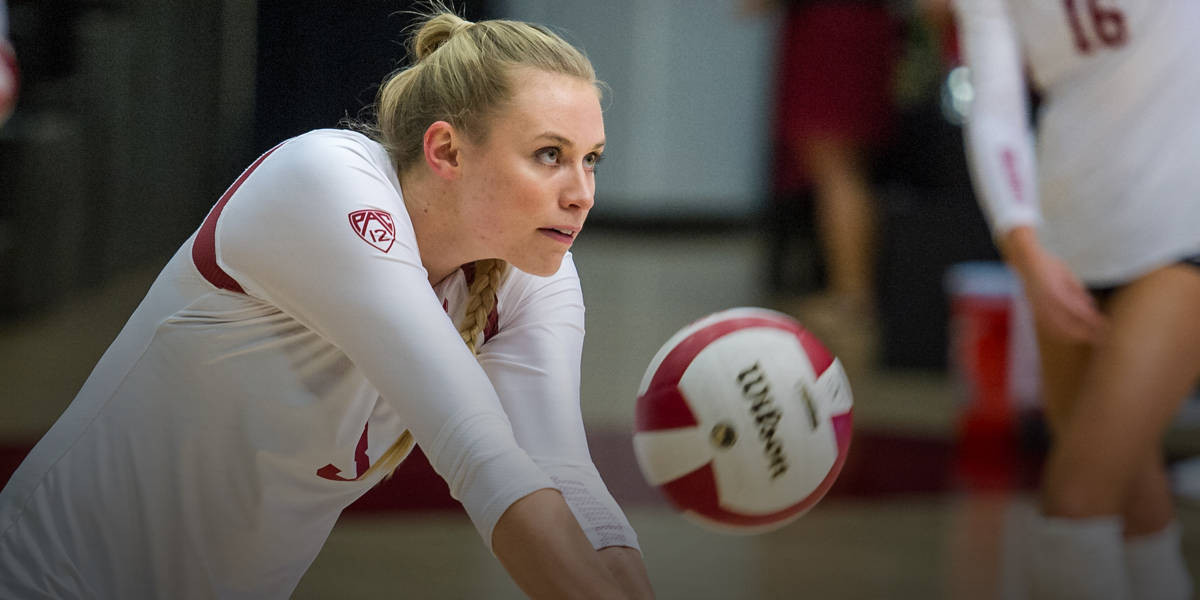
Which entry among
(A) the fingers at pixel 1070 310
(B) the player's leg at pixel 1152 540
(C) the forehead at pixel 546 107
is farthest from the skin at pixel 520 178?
(B) the player's leg at pixel 1152 540

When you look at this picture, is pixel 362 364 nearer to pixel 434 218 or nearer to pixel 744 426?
pixel 434 218

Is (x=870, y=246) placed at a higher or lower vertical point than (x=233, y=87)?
lower

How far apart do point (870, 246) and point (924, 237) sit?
0.75 ft

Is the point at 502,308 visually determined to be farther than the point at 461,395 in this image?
Yes

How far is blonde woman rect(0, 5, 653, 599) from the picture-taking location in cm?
105

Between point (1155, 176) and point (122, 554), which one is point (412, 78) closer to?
point (122, 554)

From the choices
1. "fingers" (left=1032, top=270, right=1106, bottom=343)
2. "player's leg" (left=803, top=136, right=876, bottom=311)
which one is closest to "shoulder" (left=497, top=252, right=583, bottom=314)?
"fingers" (left=1032, top=270, right=1106, bottom=343)

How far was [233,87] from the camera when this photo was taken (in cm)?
126

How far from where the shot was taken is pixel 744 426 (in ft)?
3.94

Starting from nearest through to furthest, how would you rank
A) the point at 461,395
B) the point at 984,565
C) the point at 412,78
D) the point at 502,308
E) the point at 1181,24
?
the point at 461,395
the point at 412,78
the point at 502,308
the point at 1181,24
the point at 984,565

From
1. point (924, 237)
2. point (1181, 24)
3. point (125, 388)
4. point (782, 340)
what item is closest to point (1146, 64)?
point (1181, 24)

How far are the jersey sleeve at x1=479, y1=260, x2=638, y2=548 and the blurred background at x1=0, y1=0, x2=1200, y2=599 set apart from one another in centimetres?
15

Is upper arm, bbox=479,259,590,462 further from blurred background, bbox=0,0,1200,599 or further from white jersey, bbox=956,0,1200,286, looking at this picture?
white jersey, bbox=956,0,1200,286

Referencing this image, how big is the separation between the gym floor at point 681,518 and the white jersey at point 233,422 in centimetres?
21
